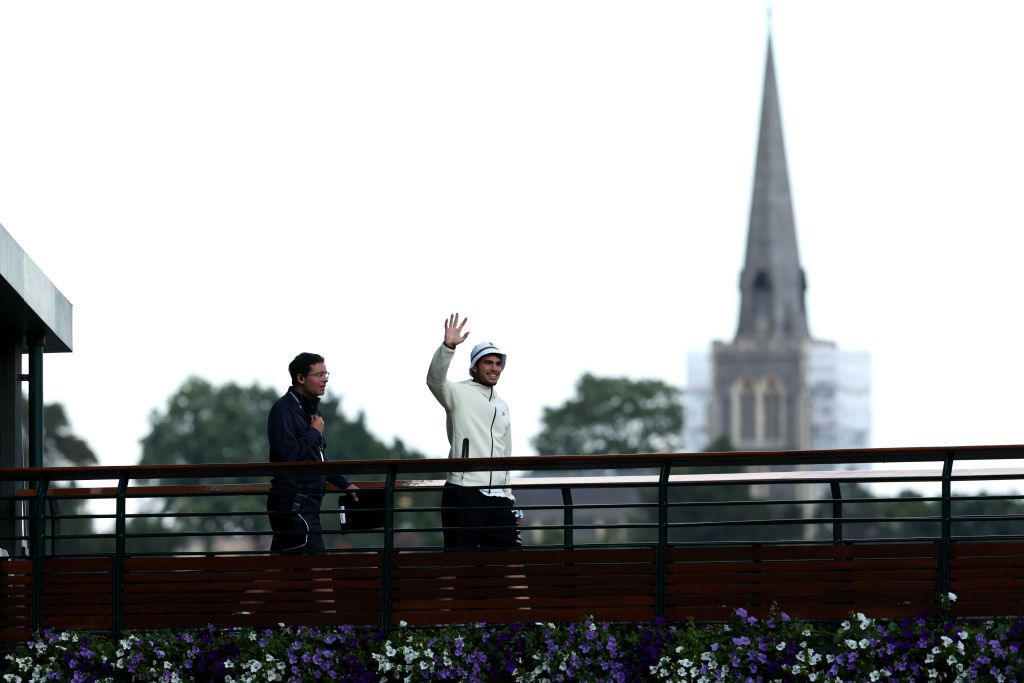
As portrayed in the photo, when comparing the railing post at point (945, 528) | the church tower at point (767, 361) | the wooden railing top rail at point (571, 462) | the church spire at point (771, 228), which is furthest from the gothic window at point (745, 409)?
the wooden railing top rail at point (571, 462)

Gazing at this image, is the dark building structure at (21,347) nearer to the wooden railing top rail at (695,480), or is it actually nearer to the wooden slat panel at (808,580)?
the wooden railing top rail at (695,480)

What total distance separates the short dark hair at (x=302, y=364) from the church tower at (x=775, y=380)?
14828cm

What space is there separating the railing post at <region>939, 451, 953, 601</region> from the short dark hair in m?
3.48

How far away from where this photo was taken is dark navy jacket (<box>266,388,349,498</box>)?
12.2 metres

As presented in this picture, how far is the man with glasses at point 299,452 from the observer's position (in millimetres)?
12180

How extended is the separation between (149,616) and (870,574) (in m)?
3.94

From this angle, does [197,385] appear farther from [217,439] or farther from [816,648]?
[816,648]

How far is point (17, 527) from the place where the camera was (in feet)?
48.0

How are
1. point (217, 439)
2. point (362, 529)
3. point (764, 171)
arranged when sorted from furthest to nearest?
→ point (764, 171), point (217, 439), point (362, 529)

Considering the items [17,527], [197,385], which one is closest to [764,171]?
[197,385]

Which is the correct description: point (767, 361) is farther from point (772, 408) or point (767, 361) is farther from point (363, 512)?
point (363, 512)

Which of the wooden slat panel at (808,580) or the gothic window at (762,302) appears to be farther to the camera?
the gothic window at (762,302)

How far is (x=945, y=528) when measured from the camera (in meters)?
11.7

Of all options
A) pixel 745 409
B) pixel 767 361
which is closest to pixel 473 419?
pixel 767 361
